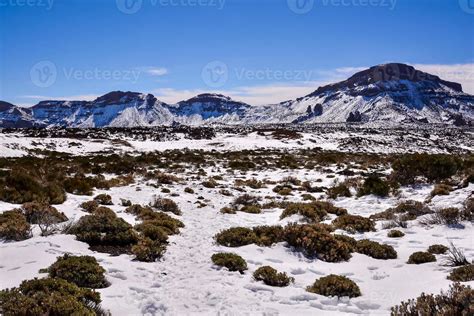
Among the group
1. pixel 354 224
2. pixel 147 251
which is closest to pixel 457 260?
pixel 354 224

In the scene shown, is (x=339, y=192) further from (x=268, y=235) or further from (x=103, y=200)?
(x=103, y=200)

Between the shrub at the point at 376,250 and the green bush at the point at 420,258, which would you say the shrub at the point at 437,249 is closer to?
the green bush at the point at 420,258

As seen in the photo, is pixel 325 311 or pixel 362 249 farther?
pixel 362 249

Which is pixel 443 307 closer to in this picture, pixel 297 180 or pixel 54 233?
pixel 54 233

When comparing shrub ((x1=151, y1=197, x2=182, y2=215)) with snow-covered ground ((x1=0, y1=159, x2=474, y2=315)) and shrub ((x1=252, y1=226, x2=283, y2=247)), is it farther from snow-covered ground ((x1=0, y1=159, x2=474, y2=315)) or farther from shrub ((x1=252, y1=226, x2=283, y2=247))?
shrub ((x1=252, y1=226, x2=283, y2=247))

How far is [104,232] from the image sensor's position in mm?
10266

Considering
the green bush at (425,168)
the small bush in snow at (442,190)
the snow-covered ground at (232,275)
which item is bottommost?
the snow-covered ground at (232,275)

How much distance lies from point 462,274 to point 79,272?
714 cm

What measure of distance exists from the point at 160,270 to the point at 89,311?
262 centimetres

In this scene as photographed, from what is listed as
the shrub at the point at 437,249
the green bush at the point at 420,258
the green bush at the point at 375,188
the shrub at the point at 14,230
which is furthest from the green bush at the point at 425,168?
the shrub at the point at 14,230

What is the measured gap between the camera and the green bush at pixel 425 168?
17781 mm

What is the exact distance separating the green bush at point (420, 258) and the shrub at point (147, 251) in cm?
591

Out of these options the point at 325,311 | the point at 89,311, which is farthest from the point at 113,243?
the point at 325,311

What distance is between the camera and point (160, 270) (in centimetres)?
820
